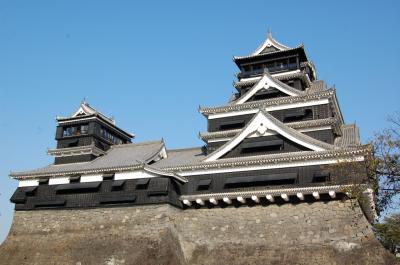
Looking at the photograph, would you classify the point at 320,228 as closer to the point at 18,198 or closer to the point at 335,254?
the point at 335,254

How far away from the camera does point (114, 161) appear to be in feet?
91.0

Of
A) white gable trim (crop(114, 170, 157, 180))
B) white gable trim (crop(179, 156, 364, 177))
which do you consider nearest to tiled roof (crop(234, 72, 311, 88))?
white gable trim (crop(179, 156, 364, 177))

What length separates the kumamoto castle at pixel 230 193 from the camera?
20.3 metres

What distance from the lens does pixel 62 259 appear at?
24266 millimetres

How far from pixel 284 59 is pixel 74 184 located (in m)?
16.6

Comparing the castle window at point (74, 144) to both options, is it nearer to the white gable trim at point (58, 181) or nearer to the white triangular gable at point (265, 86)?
the white gable trim at point (58, 181)

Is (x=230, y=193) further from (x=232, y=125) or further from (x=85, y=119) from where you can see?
(x=85, y=119)

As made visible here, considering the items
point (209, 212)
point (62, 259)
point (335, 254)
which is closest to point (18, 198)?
point (62, 259)

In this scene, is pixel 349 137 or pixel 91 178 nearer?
pixel 349 137

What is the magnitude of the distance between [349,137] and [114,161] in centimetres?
1497

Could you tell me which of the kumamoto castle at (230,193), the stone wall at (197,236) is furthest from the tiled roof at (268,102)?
the stone wall at (197,236)

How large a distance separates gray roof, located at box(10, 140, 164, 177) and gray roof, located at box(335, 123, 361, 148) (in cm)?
1151

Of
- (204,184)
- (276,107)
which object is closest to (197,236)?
(204,184)

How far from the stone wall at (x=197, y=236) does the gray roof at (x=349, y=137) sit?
13.9 ft
